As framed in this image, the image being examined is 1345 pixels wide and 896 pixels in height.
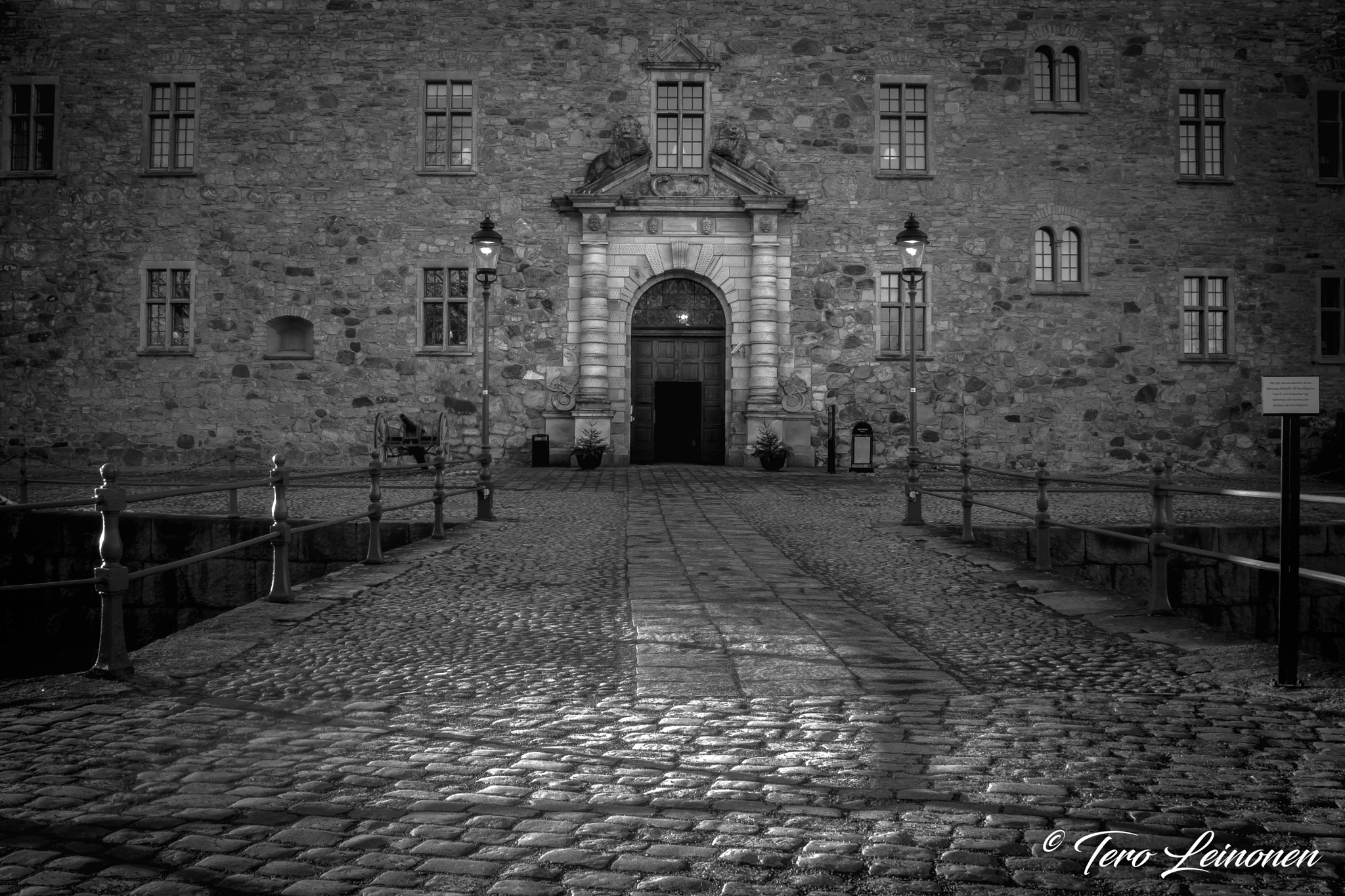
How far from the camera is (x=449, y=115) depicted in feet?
74.9

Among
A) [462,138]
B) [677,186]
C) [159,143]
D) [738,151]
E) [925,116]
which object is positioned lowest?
[677,186]

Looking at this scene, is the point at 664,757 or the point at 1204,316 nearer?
the point at 664,757

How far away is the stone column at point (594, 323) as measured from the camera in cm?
2252

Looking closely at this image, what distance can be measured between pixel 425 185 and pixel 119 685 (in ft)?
63.6

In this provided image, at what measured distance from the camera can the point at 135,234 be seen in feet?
74.7

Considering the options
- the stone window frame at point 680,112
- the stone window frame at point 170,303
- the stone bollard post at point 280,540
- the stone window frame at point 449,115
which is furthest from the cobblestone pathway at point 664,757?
the stone window frame at point 170,303

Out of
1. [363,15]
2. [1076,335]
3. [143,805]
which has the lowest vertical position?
[143,805]

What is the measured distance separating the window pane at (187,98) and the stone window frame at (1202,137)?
21.6 m

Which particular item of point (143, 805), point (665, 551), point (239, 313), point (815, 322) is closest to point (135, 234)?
point (239, 313)

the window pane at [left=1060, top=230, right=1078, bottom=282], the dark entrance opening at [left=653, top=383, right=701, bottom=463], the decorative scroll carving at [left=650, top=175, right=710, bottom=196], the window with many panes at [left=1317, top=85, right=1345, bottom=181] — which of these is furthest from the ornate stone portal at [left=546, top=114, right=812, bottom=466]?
the window with many panes at [left=1317, top=85, right=1345, bottom=181]

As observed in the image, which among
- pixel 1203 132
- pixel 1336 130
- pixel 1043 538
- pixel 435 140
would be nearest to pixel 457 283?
pixel 435 140

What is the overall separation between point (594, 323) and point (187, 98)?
10264mm

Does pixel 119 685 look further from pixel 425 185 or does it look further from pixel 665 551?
pixel 425 185

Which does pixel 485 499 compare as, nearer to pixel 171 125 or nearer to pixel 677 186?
pixel 677 186
